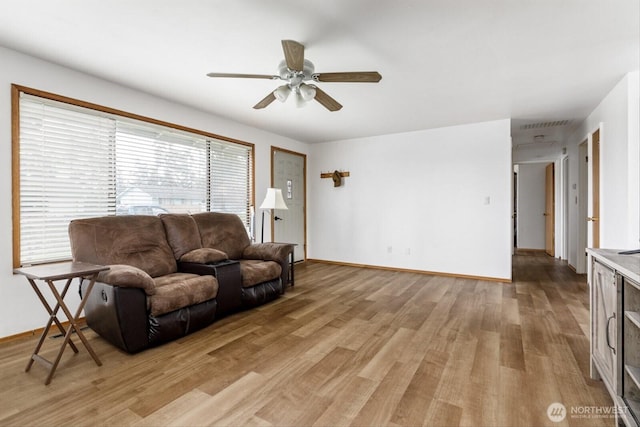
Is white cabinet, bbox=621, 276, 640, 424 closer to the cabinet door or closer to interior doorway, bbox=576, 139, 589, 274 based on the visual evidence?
the cabinet door

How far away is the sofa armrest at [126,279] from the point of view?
218 cm

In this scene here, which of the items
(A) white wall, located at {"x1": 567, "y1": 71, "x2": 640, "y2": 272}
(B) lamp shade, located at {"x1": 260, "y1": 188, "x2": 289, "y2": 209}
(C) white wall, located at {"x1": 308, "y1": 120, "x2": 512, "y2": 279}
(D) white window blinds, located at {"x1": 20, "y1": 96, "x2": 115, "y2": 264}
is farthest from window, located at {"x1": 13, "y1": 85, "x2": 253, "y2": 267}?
(A) white wall, located at {"x1": 567, "y1": 71, "x2": 640, "y2": 272}

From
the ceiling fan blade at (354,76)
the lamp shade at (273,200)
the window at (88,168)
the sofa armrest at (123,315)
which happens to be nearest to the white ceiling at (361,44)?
the ceiling fan blade at (354,76)

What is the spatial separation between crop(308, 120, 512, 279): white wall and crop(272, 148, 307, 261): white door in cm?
24

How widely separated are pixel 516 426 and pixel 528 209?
25.4ft

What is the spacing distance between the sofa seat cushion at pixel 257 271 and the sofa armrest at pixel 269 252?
0.08 meters

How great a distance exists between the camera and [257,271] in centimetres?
334

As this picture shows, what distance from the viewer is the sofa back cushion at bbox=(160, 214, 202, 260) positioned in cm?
324

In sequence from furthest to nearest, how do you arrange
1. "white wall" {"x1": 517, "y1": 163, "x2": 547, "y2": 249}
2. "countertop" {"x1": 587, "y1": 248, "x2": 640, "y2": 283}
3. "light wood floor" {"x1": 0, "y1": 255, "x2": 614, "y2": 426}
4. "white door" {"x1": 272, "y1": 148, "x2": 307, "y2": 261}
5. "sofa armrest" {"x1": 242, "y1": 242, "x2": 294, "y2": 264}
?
"white wall" {"x1": 517, "y1": 163, "x2": 547, "y2": 249} < "white door" {"x1": 272, "y1": 148, "x2": 307, "y2": 261} < "sofa armrest" {"x1": 242, "y1": 242, "x2": 294, "y2": 264} < "light wood floor" {"x1": 0, "y1": 255, "x2": 614, "y2": 426} < "countertop" {"x1": 587, "y1": 248, "x2": 640, "y2": 283}

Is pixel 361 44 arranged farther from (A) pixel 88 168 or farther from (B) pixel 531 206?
(B) pixel 531 206

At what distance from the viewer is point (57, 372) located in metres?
2.01

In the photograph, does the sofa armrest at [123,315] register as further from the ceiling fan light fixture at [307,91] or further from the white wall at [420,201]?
the white wall at [420,201]

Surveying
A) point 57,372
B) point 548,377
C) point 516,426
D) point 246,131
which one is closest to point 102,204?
point 57,372

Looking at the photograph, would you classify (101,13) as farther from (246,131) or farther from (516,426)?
(516,426)
